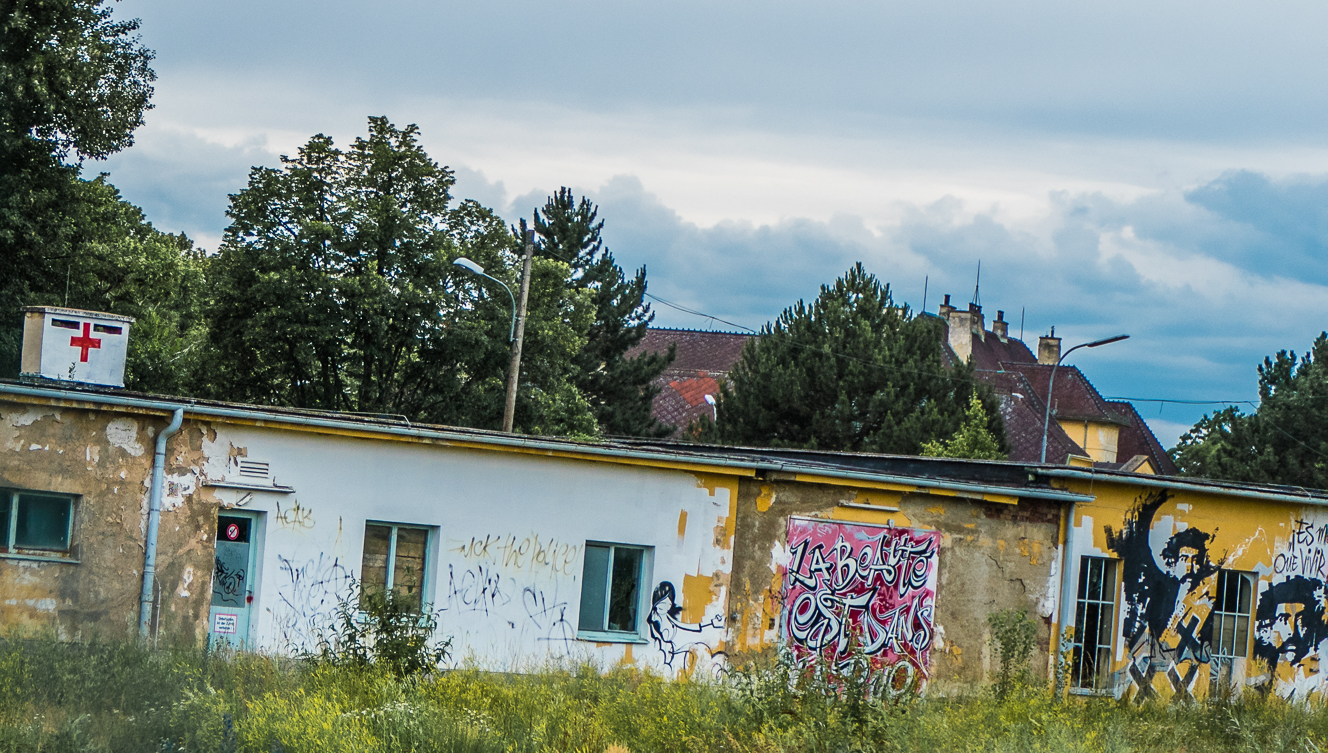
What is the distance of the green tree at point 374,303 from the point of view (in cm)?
3259

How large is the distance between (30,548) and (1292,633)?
18.0m

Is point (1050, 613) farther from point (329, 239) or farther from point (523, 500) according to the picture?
point (329, 239)

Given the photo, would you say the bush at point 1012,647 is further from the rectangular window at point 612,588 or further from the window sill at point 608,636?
the rectangular window at point 612,588

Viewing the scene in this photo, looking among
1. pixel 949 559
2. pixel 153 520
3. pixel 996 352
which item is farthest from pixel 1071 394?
pixel 153 520

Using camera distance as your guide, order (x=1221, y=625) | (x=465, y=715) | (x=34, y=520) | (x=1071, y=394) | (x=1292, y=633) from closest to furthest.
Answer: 1. (x=465, y=715)
2. (x=34, y=520)
3. (x=1221, y=625)
4. (x=1292, y=633)
5. (x=1071, y=394)

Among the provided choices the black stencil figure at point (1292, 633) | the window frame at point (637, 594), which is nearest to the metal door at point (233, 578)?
the window frame at point (637, 594)

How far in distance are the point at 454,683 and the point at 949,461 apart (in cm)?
958

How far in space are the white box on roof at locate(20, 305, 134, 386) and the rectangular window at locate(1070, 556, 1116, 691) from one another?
1376 cm

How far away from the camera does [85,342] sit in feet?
52.7

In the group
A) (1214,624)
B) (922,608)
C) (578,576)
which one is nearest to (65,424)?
(578,576)

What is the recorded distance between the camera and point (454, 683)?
1129cm

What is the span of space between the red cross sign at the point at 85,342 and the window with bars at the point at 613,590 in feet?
23.2

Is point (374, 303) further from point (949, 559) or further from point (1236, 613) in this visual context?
point (1236, 613)

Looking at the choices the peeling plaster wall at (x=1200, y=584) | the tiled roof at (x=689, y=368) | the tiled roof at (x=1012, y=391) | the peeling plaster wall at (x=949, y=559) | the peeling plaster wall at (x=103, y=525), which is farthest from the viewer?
the tiled roof at (x=689, y=368)
